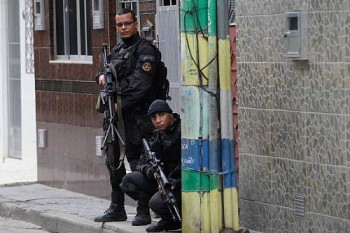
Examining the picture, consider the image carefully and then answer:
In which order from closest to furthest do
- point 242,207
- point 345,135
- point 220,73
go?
point 345,135, point 220,73, point 242,207

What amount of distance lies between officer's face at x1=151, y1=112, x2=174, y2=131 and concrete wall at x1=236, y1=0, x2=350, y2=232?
698mm

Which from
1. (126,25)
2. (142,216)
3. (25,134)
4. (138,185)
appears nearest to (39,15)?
(25,134)

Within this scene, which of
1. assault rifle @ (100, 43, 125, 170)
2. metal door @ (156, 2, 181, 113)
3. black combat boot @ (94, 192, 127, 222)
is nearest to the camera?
assault rifle @ (100, 43, 125, 170)

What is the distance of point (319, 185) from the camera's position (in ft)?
31.7

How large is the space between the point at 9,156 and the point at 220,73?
855cm

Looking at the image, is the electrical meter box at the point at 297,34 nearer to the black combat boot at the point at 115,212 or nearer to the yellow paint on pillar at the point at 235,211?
the yellow paint on pillar at the point at 235,211

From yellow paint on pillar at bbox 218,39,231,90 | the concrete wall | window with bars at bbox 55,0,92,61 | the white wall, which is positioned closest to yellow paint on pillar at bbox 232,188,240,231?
the concrete wall

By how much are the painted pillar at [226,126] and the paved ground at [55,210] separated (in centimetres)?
137

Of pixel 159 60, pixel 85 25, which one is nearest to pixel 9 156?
pixel 85 25

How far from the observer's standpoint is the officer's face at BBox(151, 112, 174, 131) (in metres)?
10.5

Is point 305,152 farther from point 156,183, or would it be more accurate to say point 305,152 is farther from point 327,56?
point 156,183

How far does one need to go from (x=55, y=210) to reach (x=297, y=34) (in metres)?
4.42

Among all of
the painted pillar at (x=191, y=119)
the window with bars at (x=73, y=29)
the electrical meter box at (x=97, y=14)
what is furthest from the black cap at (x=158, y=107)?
the window with bars at (x=73, y=29)

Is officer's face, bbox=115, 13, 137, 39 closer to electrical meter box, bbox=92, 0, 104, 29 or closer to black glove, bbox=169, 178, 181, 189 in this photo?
black glove, bbox=169, 178, 181, 189
